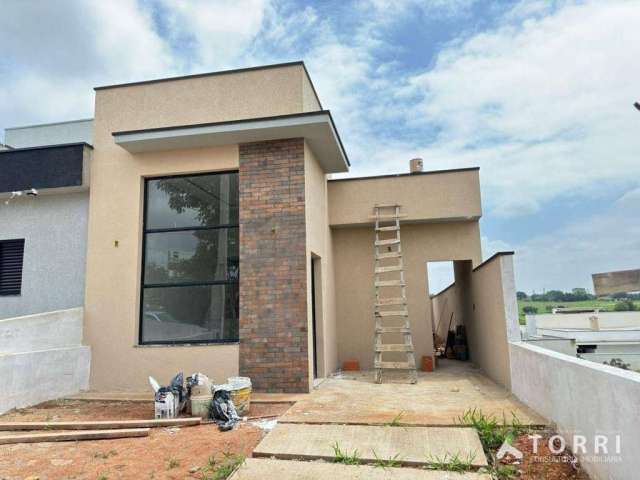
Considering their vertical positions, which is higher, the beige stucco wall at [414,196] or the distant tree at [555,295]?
the beige stucco wall at [414,196]

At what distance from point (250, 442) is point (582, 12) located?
Answer: 7173 mm

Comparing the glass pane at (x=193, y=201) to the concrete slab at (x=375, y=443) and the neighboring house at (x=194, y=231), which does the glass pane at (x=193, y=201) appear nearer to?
the neighboring house at (x=194, y=231)

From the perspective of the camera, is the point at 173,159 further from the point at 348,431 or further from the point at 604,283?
the point at 604,283

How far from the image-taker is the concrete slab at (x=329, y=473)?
3.12 metres

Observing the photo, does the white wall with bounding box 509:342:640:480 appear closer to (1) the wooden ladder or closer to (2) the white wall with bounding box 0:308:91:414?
(1) the wooden ladder

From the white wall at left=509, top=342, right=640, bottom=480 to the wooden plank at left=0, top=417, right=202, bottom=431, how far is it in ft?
12.7

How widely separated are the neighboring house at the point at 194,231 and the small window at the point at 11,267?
6.1 inches

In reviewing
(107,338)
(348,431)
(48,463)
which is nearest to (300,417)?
(348,431)

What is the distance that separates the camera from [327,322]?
24.9ft

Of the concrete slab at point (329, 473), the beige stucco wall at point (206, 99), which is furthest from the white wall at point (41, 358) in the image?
the concrete slab at point (329, 473)

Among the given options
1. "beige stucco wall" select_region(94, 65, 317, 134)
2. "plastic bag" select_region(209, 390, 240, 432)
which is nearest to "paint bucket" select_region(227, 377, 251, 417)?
"plastic bag" select_region(209, 390, 240, 432)

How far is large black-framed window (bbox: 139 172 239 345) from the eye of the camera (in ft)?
21.6

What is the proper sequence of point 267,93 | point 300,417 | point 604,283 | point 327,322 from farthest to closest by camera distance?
point 604,283
point 327,322
point 267,93
point 300,417

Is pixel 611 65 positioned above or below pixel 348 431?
above
